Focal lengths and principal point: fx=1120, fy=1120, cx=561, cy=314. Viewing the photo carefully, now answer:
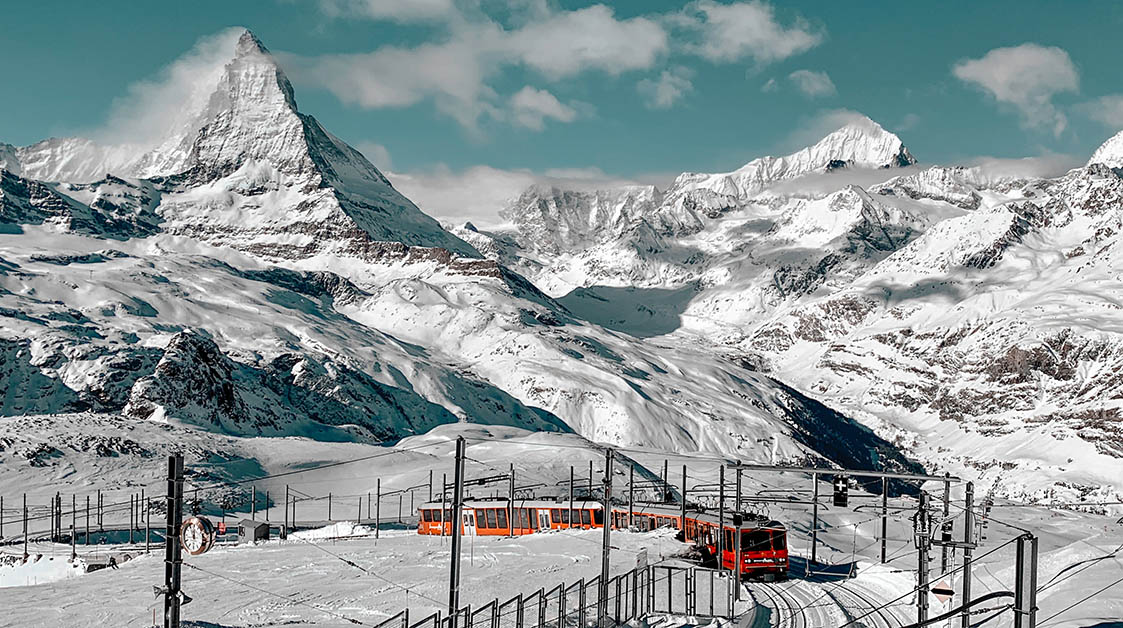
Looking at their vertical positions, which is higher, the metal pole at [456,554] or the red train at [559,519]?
the metal pole at [456,554]

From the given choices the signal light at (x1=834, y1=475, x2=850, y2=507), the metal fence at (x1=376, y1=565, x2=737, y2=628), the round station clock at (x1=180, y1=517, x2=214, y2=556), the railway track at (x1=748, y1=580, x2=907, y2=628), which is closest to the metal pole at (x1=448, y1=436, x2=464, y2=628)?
the metal fence at (x1=376, y1=565, x2=737, y2=628)

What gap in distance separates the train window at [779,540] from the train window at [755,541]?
1.66ft

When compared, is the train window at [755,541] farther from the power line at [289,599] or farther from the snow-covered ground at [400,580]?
the power line at [289,599]

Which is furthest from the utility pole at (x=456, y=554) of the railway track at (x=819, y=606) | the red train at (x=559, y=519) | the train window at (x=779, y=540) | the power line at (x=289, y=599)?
the red train at (x=559, y=519)

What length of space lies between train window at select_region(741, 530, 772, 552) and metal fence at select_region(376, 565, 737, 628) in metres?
2.27

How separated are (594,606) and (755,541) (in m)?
18.2

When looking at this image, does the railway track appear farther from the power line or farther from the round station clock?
the round station clock

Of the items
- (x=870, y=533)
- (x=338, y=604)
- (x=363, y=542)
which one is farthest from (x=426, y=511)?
(x=870, y=533)

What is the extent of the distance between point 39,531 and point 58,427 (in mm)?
40811

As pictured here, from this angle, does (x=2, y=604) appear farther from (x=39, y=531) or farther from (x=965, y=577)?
(x=39, y=531)

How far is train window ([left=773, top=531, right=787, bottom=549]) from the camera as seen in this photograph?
6112cm

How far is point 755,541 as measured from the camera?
6075 cm

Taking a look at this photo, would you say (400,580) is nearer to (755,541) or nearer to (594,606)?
(594,606)

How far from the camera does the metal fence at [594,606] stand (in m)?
39.8
